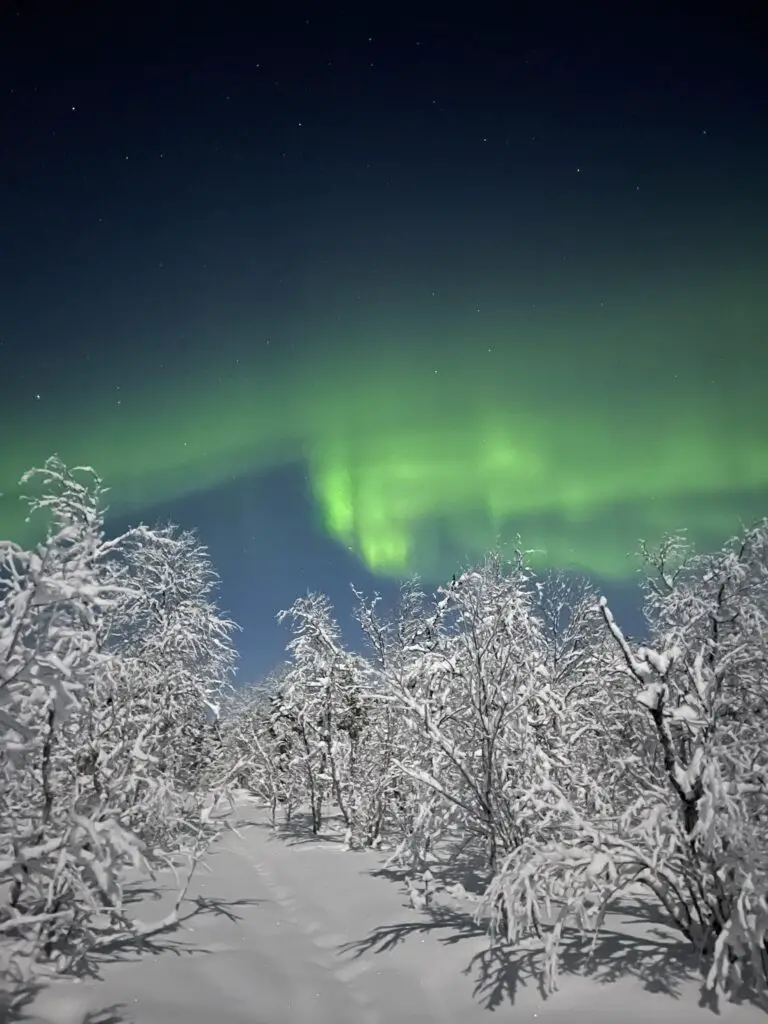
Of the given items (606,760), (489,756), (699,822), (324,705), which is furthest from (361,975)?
(324,705)

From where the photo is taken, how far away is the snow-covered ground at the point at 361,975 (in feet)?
17.8

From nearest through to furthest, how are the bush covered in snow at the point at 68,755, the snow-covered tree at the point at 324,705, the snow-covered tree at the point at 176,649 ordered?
1. the bush covered in snow at the point at 68,755
2. the snow-covered tree at the point at 176,649
3. the snow-covered tree at the point at 324,705

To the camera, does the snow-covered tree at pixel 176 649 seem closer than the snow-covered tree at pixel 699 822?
No

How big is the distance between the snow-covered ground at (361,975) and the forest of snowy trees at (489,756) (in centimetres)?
36

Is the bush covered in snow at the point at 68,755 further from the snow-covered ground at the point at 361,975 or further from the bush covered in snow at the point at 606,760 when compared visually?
the bush covered in snow at the point at 606,760

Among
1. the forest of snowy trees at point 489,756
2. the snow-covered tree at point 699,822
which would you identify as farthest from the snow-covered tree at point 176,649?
the snow-covered tree at point 699,822

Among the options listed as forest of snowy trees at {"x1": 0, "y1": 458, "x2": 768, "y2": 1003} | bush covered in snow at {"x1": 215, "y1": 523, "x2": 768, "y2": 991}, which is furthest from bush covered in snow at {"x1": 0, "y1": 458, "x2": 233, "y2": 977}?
bush covered in snow at {"x1": 215, "y1": 523, "x2": 768, "y2": 991}

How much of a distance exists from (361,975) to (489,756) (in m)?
3.13

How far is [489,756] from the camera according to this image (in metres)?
8.67

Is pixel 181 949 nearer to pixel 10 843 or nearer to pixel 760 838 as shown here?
pixel 10 843

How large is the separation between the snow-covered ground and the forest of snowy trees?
36 centimetres

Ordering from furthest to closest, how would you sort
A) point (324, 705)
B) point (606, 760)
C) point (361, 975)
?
point (324, 705), point (606, 760), point (361, 975)

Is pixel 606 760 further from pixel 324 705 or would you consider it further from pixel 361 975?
pixel 324 705

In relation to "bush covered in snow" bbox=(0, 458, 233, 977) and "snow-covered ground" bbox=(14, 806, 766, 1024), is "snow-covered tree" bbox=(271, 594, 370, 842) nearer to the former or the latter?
"bush covered in snow" bbox=(0, 458, 233, 977)
